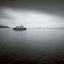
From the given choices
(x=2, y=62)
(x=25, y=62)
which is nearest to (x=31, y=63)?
(x=25, y=62)

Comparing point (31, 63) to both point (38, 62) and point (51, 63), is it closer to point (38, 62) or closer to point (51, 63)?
point (38, 62)

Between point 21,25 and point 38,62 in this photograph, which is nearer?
point 38,62

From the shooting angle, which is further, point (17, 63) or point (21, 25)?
point (21, 25)

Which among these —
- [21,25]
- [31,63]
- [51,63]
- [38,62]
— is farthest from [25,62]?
[21,25]

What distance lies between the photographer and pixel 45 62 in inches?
185

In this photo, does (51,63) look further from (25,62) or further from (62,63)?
(25,62)

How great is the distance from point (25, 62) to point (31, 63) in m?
0.34

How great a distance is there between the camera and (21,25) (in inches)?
2751

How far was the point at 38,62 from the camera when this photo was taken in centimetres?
471

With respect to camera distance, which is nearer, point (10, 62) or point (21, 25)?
point (10, 62)

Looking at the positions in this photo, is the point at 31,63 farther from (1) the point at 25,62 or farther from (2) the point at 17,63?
(2) the point at 17,63

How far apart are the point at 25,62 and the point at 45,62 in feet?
3.32

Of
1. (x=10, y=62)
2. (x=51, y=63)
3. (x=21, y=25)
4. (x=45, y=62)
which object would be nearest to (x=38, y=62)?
(x=45, y=62)

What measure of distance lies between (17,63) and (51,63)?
167 cm
